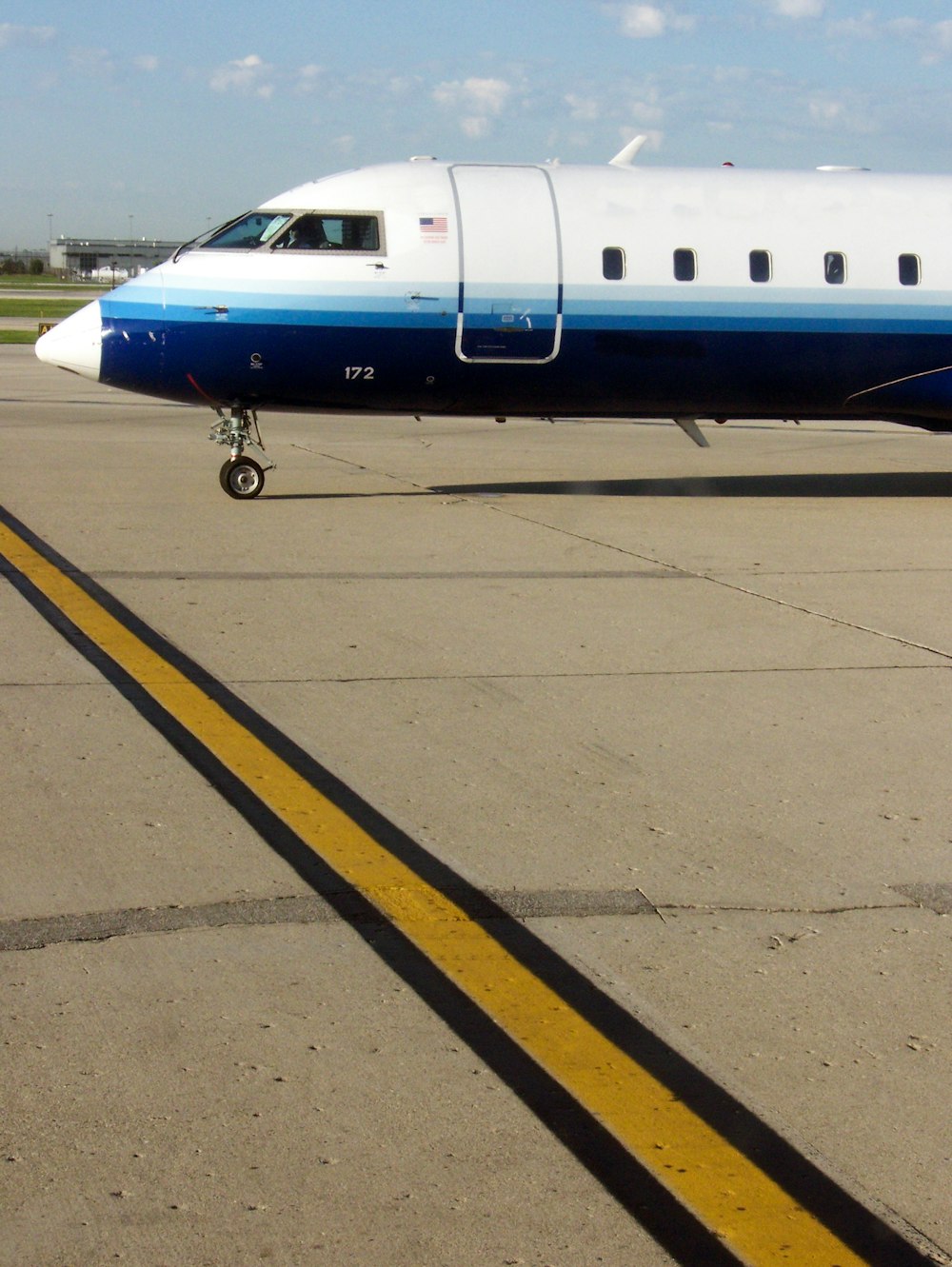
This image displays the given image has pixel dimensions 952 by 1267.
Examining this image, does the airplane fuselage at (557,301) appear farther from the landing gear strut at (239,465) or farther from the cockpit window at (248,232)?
the landing gear strut at (239,465)

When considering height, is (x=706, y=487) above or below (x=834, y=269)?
below

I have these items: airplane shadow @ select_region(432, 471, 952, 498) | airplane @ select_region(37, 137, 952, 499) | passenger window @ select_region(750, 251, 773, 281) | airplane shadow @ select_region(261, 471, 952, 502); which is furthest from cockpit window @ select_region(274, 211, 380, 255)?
passenger window @ select_region(750, 251, 773, 281)

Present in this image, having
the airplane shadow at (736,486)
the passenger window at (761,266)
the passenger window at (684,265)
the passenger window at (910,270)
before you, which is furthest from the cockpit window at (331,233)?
the passenger window at (910,270)

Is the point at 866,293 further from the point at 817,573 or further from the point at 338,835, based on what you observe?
the point at 338,835

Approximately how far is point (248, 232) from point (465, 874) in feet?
34.6

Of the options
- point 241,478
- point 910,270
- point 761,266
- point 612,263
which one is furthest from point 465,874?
point 910,270

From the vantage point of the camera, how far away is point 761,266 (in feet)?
51.1

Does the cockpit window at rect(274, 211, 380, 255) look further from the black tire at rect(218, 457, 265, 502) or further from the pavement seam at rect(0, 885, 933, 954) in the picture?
the pavement seam at rect(0, 885, 933, 954)

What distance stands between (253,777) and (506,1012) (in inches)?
91.1

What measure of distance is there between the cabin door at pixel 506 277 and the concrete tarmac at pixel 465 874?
285 cm

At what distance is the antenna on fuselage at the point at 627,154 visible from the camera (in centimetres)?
1625

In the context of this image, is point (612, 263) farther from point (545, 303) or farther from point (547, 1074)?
point (547, 1074)

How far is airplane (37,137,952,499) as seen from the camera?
47.7ft

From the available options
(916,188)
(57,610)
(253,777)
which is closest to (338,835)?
(253,777)
